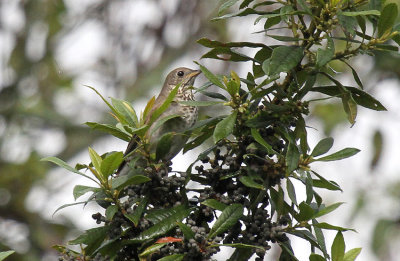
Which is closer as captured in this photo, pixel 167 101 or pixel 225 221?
pixel 225 221

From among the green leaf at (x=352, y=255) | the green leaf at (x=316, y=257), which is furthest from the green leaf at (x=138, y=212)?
the green leaf at (x=352, y=255)

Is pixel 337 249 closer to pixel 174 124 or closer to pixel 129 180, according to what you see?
pixel 129 180

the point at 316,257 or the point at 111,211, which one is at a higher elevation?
the point at 111,211

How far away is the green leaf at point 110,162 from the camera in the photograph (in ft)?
7.55

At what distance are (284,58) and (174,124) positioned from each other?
3.69ft

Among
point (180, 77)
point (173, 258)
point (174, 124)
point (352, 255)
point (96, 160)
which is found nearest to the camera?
point (173, 258)

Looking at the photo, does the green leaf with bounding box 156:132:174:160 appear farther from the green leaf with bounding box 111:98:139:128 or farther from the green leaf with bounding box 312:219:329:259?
the green leaf with bounding box 312:219:329:259

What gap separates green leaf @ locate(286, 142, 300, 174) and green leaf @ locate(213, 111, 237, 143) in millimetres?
196

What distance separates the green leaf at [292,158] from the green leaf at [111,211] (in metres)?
0.56

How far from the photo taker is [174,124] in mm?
3314

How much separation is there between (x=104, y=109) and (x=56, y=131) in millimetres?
622

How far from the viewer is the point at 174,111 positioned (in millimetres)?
3605

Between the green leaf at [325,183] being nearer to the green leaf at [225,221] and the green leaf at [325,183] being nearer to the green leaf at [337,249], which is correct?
the green leaf at [337,249]

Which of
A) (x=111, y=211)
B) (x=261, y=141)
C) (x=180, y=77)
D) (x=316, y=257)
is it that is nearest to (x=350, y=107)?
(x=261, y=141)
